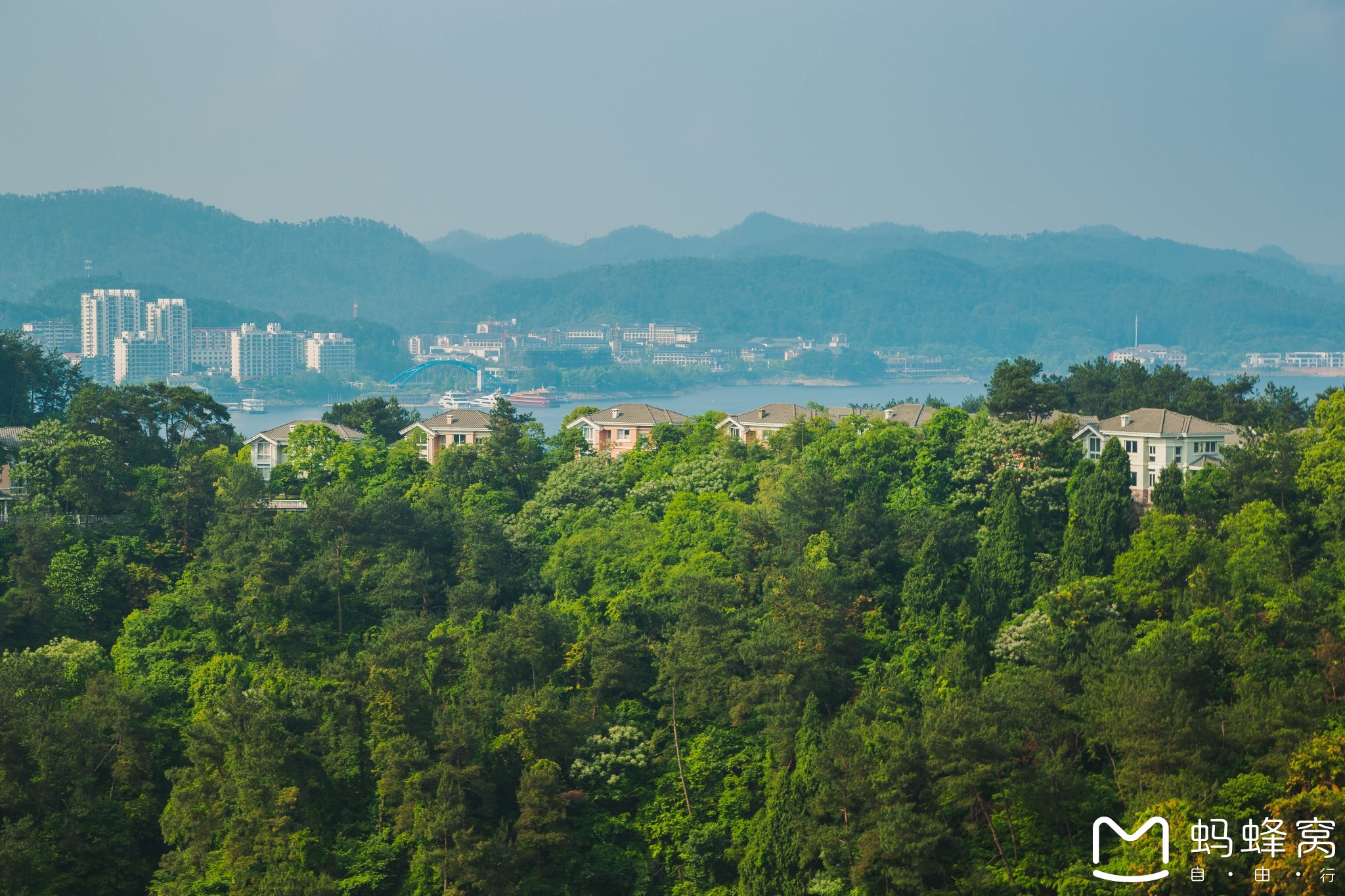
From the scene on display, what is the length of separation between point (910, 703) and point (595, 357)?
122484 mm

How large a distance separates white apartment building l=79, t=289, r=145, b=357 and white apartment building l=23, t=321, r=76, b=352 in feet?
3.60

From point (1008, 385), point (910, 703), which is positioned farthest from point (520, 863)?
point (1008, 385)

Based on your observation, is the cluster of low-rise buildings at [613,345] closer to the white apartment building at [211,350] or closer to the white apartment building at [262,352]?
the white apartment building at [262,352]

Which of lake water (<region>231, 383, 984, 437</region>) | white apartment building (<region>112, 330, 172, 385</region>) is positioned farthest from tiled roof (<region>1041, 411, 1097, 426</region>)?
white apartment building (<region>112, 330, 172, 385</region>)

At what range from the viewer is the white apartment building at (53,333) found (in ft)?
420

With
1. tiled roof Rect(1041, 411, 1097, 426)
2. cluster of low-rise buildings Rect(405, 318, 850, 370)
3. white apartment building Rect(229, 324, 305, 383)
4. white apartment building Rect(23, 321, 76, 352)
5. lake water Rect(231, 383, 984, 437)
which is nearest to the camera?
tiled roof Rect(1041, 411, 1097, 426)

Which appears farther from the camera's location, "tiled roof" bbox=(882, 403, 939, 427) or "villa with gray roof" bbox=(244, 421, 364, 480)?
"villa with gray roof" bbox=(244, 421, 364, 480)

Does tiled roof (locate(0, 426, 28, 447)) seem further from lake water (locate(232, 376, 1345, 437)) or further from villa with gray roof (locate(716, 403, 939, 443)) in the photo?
lake water (locate(232, 376, 1345, 437))

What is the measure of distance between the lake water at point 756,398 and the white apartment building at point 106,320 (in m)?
28.7

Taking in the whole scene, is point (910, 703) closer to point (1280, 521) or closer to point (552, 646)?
point (552, 646)

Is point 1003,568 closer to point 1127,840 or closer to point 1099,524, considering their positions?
point 1099,524

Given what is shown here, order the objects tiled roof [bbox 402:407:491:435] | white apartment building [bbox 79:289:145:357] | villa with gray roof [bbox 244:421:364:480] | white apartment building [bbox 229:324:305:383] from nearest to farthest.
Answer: villa with gray roof [bbox 244:421:364:480], tiled roof [bbox 402:407:491:435], white apartment building [bbox 79:289:145:357], white apartment building [bbox 229:324:305:383]

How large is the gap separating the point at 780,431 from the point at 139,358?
10554 centimetres

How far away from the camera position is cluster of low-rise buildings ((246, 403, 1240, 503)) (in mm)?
32500
